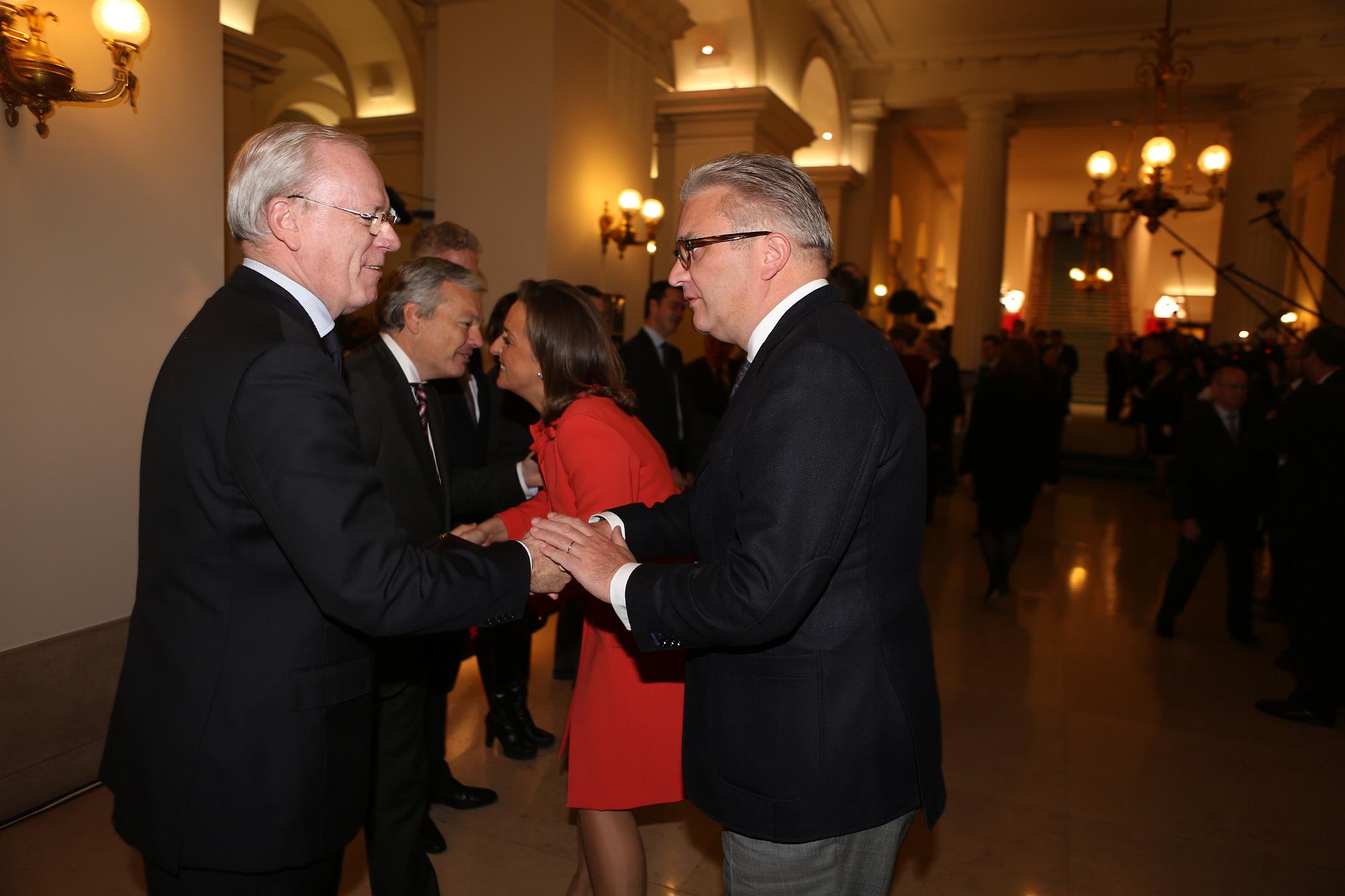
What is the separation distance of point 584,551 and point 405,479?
2.88ft

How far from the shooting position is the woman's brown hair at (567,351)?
2.49m

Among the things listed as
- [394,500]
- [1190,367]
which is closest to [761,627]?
[394,500]

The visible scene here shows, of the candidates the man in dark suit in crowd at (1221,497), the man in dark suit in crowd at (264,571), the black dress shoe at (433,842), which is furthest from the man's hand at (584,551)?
the man in dark suit in crowd at (1221,497)

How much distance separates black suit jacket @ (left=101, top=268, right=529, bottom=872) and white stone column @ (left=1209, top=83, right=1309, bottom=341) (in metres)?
13.3

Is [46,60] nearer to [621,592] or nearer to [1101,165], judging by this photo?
[621,592]

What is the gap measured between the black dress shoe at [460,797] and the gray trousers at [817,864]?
1862 millimetres

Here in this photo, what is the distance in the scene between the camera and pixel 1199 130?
18109mm

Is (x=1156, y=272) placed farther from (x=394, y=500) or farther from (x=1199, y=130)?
(x=394, y=500)

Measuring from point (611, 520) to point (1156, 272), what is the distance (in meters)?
32.8

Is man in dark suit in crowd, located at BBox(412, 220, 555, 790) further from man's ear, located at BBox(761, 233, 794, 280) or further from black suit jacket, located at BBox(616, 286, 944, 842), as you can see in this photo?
man's ear, located at BBox(761, 233, 794, 280)

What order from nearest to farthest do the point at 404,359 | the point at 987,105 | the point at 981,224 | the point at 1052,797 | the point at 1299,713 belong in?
the point at 404,359, the point at 1052,797, the point at 1299,713, the point at 987,105, the point at 981,224

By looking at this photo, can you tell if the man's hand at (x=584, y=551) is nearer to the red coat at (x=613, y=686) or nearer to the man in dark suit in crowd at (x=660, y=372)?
the red coat at (x=613, y=686)

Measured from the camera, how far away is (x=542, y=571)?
177cm

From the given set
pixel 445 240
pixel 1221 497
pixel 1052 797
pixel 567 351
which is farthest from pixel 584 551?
pixel 1221 497
